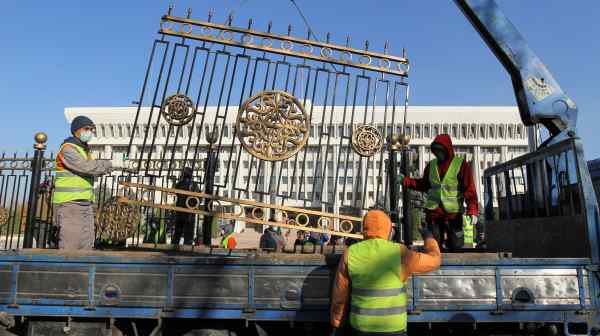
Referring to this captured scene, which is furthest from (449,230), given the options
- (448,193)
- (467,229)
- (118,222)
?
(118,222)

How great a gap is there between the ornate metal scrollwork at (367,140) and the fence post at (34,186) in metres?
4.57

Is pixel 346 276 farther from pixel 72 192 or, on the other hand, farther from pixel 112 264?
pixel 72 192

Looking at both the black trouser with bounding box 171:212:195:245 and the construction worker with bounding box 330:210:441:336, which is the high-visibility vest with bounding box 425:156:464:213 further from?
A: the black trouser with bounding box 171:212:195:245

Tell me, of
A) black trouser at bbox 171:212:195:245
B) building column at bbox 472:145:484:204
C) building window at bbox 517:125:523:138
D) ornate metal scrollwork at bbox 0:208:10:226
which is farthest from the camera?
building window at bbox 517:125:523:138

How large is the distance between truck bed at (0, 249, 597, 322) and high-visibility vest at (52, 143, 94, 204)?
0.95 meters

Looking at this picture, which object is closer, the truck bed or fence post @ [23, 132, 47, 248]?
the truck bed

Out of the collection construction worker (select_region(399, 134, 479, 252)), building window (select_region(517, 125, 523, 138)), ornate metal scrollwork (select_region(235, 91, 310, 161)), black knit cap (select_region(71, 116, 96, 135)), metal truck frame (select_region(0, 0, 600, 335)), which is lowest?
metal truck frame (select_region(0, 0, 600, 335))

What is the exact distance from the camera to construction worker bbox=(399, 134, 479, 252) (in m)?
5.06

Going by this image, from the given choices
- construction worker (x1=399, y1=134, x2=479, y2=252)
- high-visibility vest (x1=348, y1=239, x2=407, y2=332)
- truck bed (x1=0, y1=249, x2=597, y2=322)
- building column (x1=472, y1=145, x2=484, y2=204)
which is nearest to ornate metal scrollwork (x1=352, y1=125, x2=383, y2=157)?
construction worker (x1=399, y1=134, x2=479, y2=252)

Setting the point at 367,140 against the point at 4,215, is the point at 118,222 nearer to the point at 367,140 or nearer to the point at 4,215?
the point at 4,215

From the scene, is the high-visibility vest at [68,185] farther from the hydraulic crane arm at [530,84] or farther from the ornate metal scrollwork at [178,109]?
the hydraulic crane arm at [530,84]

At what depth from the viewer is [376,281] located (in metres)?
3.03

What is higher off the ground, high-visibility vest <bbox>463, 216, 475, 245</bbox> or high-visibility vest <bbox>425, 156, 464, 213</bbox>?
high-visibility vest <bbox>425, 156, 464, 213</bbox>

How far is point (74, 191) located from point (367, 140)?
3760 millimetres
